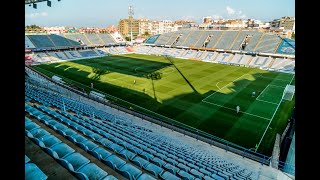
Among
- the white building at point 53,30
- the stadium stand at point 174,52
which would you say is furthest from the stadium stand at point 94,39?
the stadium stand at point 174,52

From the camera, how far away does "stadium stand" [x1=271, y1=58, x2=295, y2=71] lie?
4681cm

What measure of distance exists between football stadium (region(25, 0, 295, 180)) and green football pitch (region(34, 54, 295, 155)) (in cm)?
13

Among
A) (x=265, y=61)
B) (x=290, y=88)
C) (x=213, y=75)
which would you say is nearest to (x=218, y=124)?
(x=290, y=88)

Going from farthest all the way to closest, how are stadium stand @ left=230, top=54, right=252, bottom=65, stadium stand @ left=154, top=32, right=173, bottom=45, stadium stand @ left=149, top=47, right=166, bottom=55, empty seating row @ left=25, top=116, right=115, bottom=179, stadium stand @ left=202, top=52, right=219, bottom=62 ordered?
stadium stand @ left=154, top=32, right=173, bottom=45 → stadium stand @ left=149, top=47, right=166, bottom=55 → stadium stand @ left=202, top=52, right=219, bottom=62 → stadium stand @ left=230, top=54, right=252, bottom=65 → empty seating row @ left=25, top=116, right=115, bottom=179

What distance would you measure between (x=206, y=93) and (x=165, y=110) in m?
8.21

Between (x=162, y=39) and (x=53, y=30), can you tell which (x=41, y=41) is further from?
(x=53, y=30)

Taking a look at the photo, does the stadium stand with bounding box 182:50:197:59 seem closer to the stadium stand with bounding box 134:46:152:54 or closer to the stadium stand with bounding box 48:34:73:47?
the stadium stand with bounding box 134:46:152:54

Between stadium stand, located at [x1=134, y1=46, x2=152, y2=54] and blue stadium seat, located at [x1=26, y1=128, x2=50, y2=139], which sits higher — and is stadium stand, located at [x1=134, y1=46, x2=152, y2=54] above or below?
above

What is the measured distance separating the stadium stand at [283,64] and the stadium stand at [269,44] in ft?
14.7

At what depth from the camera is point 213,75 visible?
4138 cm

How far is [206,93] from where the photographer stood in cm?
3070

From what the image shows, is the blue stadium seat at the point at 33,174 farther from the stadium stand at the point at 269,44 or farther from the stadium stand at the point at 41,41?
the stadium stand at the point at 41,41

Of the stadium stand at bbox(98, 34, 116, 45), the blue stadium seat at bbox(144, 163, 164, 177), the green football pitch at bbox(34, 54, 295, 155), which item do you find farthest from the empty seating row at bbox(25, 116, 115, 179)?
the stadium stand at bbox(98, 34, 116, 45)

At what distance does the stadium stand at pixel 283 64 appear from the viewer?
154 feet
